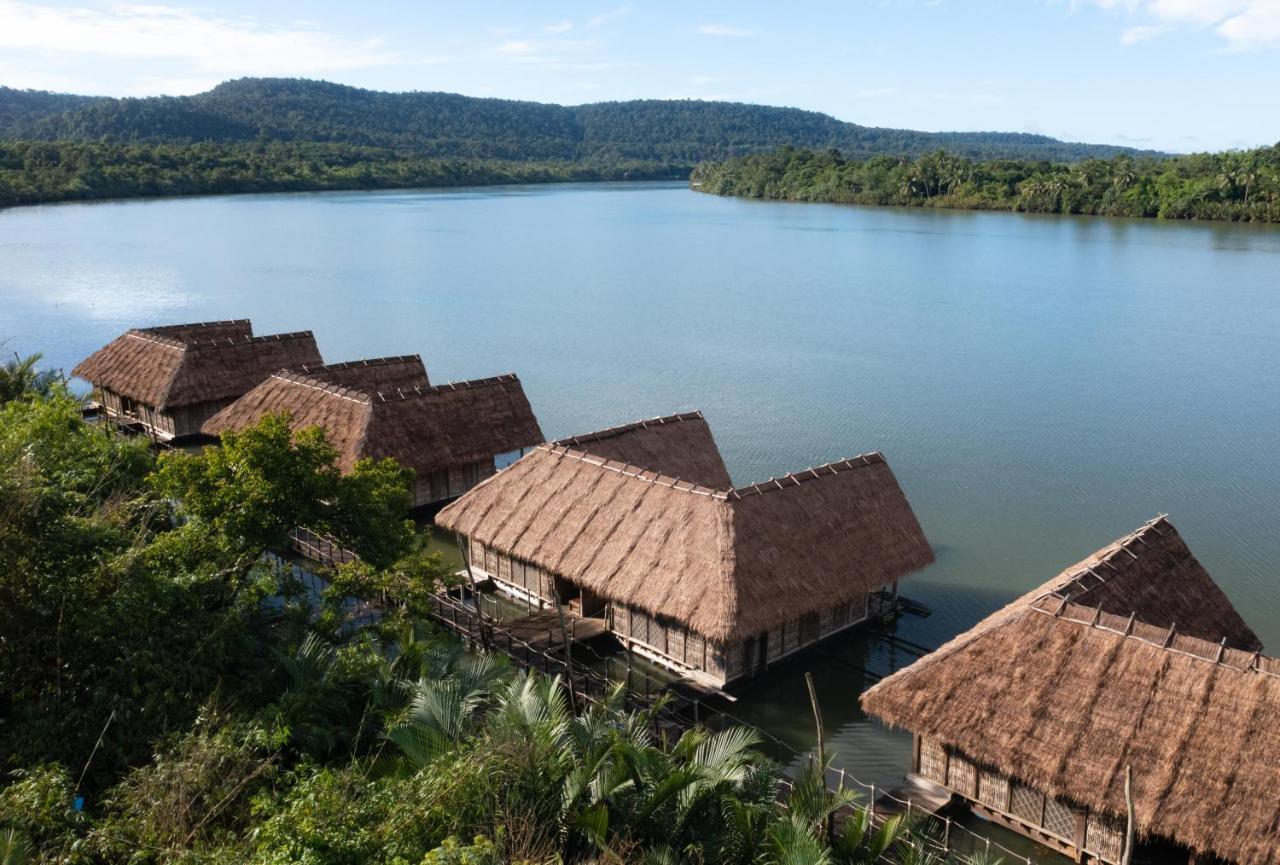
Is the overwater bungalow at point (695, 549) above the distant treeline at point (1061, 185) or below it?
below

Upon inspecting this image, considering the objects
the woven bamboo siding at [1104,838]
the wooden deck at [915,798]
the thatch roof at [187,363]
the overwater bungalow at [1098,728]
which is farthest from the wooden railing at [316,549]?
the woven bamboo siding at [1104,838]

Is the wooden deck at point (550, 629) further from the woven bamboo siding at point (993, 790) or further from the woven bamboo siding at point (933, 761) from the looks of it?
the woven bamboo siding at point (993, 790)

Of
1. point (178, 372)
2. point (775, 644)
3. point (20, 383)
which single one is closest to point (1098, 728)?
point (775, 644)

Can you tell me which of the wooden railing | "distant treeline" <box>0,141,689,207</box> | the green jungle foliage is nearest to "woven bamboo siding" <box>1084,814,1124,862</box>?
the green jungle foliage

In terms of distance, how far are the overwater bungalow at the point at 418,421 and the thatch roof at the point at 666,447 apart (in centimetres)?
409

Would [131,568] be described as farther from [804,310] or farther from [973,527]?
[804,310]

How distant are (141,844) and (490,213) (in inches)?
4100

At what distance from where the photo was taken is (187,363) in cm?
2977

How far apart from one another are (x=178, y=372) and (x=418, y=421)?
9.59 meters

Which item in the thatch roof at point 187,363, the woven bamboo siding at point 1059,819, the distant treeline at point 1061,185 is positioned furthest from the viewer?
the distant treeline at point 1061,185

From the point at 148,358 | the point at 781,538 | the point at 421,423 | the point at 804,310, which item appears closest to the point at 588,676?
the point at 781,538

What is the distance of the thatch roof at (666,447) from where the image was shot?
20969 mm

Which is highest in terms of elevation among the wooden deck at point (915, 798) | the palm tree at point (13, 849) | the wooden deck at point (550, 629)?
the palm tree at point (13, 849)

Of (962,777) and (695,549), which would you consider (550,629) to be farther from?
(962,777)
